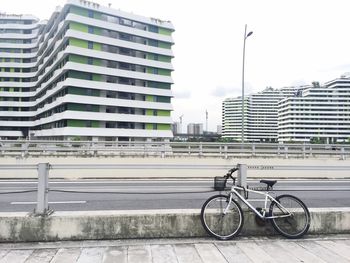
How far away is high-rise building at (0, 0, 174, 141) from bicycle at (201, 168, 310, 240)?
46.3 m

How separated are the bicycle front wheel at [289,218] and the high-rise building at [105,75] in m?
46.6

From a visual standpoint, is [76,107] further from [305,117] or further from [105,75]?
[305,117]

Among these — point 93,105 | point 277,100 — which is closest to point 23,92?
point 93,105

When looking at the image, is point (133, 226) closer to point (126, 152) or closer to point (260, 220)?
point (260, 220)

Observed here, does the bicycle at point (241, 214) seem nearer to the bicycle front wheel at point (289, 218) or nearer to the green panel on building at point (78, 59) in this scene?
the bicycle front wheel at point (289, 218)

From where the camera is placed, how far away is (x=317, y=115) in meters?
114

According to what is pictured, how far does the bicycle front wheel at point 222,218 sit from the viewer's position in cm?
511

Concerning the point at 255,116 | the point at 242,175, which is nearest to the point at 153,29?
the point at 242,175

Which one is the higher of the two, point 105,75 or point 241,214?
point 105,75

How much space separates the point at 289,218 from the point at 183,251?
2.02 meters

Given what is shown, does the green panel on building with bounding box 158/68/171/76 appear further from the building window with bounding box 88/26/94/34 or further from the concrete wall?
the concrete wall

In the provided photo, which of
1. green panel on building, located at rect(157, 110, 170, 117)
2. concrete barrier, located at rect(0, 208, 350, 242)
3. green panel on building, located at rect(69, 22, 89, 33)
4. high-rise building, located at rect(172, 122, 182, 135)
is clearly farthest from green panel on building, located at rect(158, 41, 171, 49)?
high-rise building, located at rect(172, 122, 182, 135)

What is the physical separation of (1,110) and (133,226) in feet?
281

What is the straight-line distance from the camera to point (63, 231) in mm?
4930
